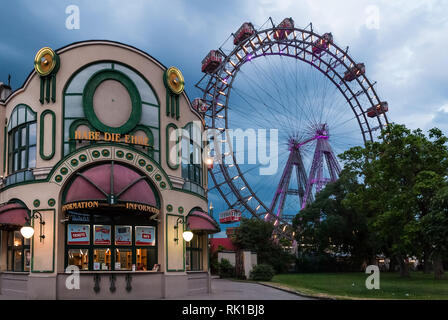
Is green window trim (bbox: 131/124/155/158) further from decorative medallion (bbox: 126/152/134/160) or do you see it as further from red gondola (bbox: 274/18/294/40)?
red gondola (bbox: 274/18/294/40)

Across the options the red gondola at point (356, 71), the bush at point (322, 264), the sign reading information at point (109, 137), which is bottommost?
the bush at point (322, 264)

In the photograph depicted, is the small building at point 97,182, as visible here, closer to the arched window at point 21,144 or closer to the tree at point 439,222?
the arched window at point 21,144

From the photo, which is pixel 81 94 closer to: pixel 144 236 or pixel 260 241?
pixel 144 236

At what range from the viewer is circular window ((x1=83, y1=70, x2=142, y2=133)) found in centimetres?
2141

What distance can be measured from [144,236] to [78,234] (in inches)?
107

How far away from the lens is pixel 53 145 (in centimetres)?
2078

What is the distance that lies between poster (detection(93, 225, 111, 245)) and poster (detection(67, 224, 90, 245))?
0.32m

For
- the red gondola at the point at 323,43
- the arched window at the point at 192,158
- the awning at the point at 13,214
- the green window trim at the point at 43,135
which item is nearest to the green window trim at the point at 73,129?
the green window trim at the point at 43,135

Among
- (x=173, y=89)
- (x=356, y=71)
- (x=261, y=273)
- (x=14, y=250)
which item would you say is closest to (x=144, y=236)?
(x=14, y=250)

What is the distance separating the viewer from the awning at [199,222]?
901 inches

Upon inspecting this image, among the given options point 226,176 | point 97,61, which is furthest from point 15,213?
point 226,176

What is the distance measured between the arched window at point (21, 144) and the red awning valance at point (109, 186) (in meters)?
2.52
